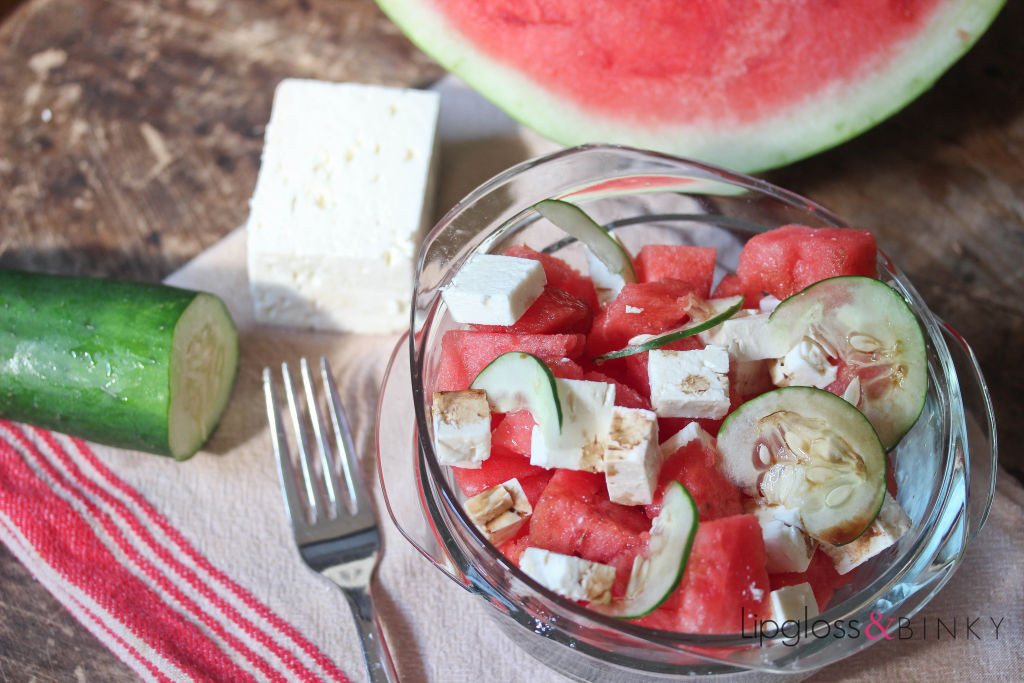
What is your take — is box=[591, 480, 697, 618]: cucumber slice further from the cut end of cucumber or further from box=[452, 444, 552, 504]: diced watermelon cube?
the cut end of cucumber

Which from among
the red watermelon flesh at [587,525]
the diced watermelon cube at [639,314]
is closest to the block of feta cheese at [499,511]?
the red watermelon flesh at [587,525]

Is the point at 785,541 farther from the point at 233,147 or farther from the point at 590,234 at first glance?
the point at 233,147

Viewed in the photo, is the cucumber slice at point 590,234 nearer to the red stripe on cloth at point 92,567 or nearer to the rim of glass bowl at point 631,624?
the rim of glass bowl at point 631,624

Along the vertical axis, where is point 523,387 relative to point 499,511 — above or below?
above

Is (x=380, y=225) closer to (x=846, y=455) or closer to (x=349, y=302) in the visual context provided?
(x=349, y=302)

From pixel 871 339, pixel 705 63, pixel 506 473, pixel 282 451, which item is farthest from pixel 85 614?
pixel 705 63

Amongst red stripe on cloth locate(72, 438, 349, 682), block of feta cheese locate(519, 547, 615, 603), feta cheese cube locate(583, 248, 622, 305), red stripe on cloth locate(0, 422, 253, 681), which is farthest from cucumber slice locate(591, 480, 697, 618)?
red stripe on cloth locate(0, 422, 253, 681)

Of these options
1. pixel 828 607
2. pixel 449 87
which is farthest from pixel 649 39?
pixel 828 607
